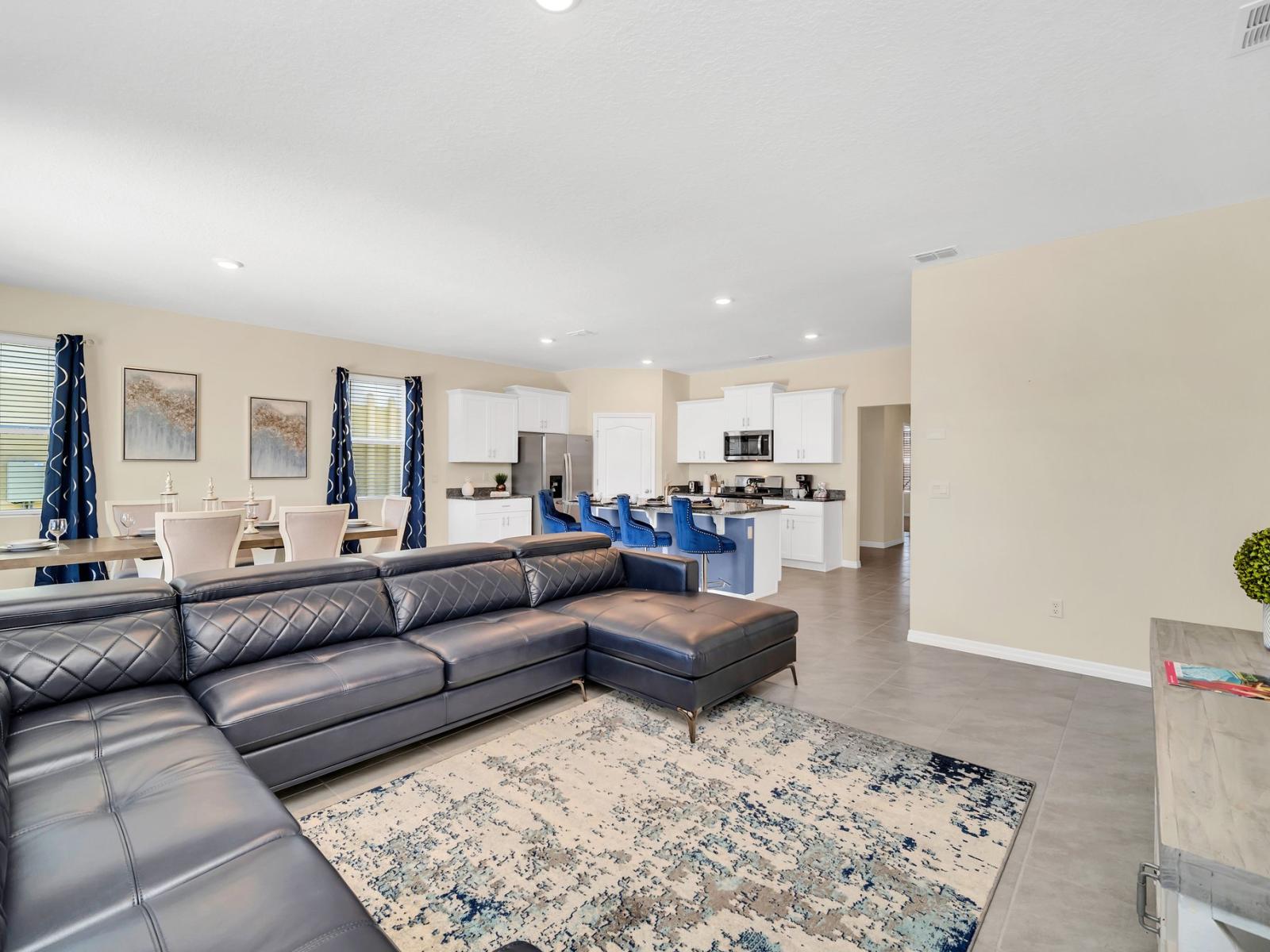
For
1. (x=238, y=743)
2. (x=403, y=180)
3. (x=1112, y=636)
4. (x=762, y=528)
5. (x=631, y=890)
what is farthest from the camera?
(x=762, y=528)

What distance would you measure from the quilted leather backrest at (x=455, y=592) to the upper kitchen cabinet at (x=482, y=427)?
419 centimetres

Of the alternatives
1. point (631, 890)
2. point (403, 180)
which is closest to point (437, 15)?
point (403, 180)

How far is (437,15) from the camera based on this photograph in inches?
74.6

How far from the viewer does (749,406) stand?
815 cm

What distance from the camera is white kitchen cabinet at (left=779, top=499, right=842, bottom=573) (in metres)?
7.29

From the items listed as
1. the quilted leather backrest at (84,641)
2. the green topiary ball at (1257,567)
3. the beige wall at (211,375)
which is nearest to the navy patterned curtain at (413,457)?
the beige wall at (211,375)

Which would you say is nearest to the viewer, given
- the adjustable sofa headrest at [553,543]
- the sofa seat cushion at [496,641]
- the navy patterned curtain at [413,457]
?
the sofa seat cushion at [496,641]

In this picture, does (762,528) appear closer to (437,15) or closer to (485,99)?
(485,99)

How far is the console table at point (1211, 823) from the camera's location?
967 mm

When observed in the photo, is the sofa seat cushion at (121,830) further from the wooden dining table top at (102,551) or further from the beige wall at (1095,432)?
the beige wall at (1095,432)

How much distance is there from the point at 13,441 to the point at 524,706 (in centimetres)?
493

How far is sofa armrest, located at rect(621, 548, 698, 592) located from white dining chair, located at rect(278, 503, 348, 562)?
2.13m

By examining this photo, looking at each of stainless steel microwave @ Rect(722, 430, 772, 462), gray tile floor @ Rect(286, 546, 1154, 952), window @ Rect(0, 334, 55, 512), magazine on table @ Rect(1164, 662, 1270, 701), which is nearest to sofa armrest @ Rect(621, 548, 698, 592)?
gray tile floor @ Rect(286, 546, 1154, 952)

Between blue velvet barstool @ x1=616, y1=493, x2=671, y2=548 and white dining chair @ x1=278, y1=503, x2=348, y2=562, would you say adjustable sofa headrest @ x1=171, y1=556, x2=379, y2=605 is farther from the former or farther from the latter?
blue velvet barstool @ x1=616, y1=493, x2=671, y2=548
